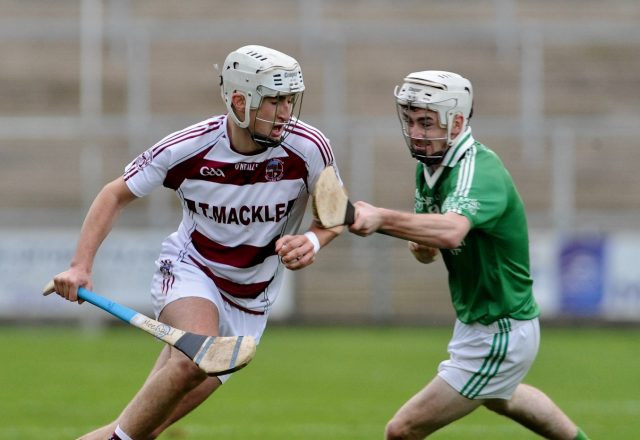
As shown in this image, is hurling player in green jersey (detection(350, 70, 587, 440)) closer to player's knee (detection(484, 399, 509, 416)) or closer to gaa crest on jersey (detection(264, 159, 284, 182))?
player's knee (detection(484, 399, 509, 416))

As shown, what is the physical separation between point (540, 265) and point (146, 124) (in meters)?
5.50

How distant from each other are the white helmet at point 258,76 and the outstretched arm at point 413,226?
77cm

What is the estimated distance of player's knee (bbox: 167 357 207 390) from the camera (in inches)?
231

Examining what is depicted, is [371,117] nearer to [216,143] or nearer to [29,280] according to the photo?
[29,280]

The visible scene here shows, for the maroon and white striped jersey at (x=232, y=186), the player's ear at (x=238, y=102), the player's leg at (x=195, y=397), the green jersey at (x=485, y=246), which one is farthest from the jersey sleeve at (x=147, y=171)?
the green jersey at (x=485, y=246)

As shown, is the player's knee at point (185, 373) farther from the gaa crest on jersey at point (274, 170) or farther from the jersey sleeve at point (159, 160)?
the gaa crest on jersey at point (274, 170)

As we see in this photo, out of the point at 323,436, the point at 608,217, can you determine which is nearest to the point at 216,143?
the point at 323,436

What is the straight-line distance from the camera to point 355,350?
14.0 metres

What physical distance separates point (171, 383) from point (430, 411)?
1.19 metres

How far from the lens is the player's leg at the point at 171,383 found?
589 cm

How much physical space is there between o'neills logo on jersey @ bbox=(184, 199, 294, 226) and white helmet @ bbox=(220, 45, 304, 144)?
0.41 metres

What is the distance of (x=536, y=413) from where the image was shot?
6.39 m

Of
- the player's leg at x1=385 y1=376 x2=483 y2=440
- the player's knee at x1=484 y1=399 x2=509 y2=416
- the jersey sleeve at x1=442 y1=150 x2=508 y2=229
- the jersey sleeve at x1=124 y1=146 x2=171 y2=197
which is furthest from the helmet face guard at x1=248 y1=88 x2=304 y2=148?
the player's knee at x1=484 y1=399 x2=509 y2=416

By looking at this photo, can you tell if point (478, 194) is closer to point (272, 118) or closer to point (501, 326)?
point (501, 326)
